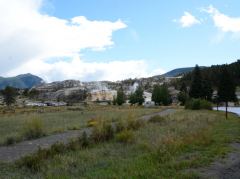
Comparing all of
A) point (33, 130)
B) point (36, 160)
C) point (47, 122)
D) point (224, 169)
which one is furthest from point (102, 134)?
point (47, 122)

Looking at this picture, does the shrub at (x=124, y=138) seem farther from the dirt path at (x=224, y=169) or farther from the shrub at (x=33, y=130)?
the shrub at (x=33, y=130)

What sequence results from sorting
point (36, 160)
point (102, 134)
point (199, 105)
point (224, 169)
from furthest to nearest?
point (199, 105) < point (102, 134) < point (36, 160) < point (224, 169)

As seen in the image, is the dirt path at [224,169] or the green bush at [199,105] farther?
the green bush at [199,105]

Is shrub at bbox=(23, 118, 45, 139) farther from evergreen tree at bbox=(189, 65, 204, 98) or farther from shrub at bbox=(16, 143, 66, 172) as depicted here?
evergreen tree at bbox=(189, 65, 204, 98)

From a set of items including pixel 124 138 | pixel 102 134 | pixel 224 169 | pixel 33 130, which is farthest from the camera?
Answer: pixel 33 130

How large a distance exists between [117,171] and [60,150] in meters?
5.42

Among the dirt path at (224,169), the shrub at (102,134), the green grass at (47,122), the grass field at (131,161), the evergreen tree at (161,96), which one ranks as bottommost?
the green grass at (47,122)

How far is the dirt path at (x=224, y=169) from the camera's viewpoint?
1196 cm

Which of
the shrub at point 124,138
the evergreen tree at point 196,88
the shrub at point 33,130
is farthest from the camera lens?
the evergreen tree at point 196,88

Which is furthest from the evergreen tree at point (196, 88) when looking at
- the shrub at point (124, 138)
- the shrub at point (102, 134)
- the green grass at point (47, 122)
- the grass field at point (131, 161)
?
the grass field at point (131, 161)

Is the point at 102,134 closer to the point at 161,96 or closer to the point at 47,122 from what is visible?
the point at 47,122

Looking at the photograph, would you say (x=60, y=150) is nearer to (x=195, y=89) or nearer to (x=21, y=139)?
(x=21, y=139)

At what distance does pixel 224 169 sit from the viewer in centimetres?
1306

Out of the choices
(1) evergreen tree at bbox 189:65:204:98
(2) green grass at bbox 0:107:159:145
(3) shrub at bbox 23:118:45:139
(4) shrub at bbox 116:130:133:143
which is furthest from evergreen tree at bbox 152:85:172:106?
(4) shrub at bbox 116:130:133:143
